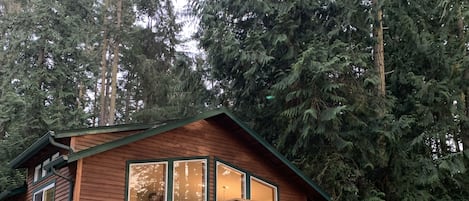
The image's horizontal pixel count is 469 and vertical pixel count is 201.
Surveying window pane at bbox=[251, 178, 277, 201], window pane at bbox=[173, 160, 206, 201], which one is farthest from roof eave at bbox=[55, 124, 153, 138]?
window pane at bbox=[251, 178, 277, 201]

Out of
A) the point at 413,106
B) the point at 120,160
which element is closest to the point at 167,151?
the point at 120,160

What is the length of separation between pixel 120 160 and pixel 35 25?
11731 mm

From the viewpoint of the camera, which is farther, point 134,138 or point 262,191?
point 262,191

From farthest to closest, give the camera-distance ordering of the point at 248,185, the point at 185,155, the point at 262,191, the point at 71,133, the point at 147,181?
the point at 262,191 < the point at 248,185 < the point at 185,155 < the point at 147,181 < the point at 71,133

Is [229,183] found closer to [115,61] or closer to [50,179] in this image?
[50,179]

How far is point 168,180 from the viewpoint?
8984 mm

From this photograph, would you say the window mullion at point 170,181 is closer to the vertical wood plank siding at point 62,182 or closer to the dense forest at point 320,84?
the vertical wood plank siding at point 62,182

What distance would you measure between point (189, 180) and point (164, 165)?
0.52m

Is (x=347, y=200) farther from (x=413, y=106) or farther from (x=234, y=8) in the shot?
(x=234, y=8)

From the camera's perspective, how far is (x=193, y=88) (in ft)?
52.2

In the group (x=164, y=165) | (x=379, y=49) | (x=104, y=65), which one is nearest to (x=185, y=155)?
(x=164, y=165)

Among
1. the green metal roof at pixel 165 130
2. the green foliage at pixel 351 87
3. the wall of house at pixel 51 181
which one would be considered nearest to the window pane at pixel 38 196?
the wall of house at pixel 51 181

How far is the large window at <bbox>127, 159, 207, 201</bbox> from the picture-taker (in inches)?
343

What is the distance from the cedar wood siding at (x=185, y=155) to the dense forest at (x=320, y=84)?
6.45ft
